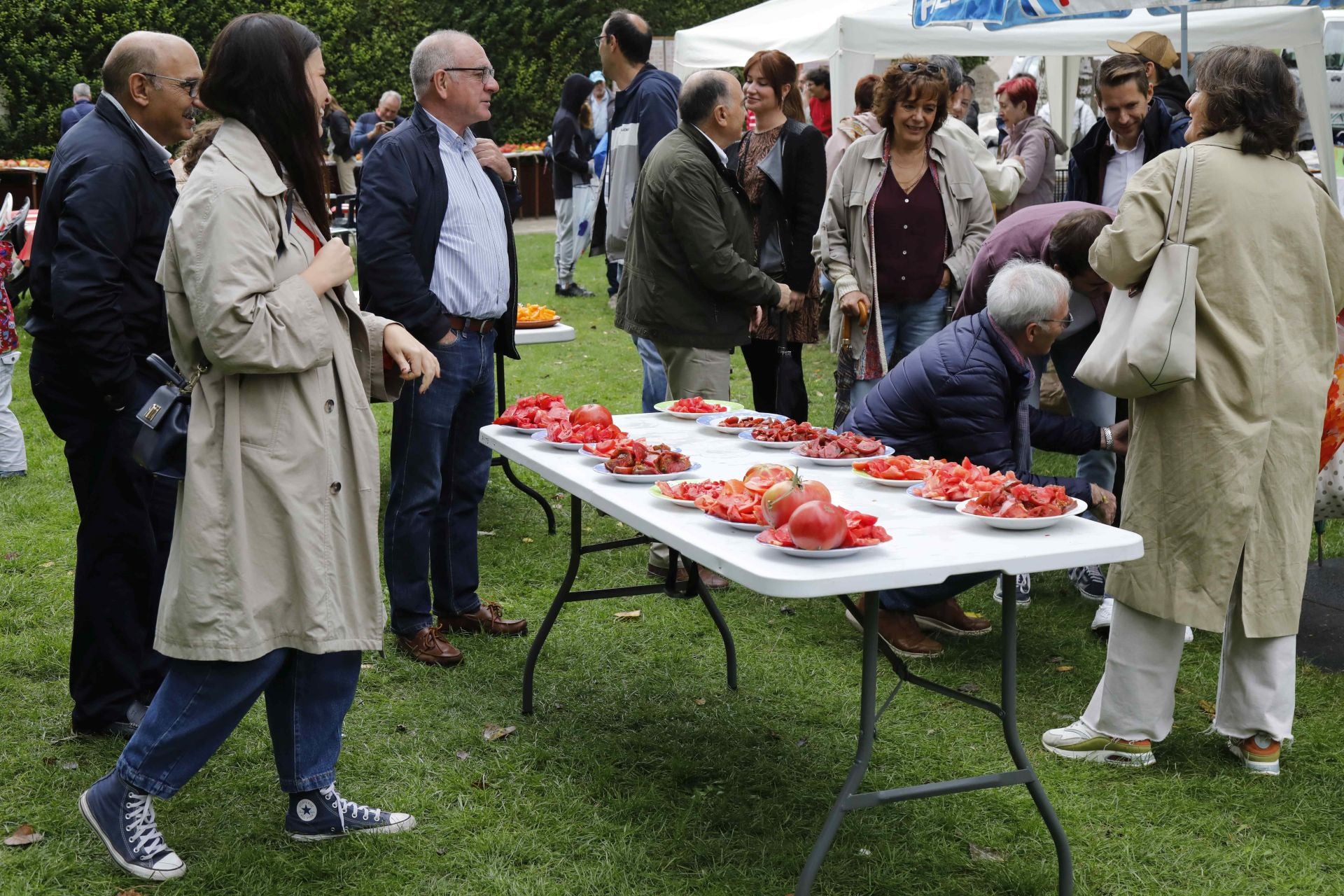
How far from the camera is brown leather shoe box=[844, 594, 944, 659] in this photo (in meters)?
4.75

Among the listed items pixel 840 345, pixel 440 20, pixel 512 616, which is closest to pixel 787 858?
pixel 512 616

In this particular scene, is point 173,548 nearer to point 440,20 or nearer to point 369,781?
point 369,781

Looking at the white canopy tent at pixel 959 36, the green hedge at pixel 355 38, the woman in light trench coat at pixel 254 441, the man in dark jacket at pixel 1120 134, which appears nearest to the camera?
the woman in light trench coat at pixel 254 441

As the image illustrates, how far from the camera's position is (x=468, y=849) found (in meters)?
3.34

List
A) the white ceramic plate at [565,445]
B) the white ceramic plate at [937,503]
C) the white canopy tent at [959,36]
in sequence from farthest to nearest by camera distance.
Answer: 1. the white canopy tent at [959,36]
2. the white ceramic plate at [565,445]
3. the white ceramic plate at [937,503]

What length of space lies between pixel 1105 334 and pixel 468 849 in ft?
7.32

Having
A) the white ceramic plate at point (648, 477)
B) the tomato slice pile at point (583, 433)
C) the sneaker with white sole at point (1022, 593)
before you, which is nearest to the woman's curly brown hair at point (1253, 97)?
the white ceramic plate at point (648, 477)

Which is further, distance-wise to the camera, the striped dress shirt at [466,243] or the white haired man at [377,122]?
the white haired man at [377,122]

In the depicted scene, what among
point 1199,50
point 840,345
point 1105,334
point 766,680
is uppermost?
point 1199,50

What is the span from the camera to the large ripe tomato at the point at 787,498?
112 inches

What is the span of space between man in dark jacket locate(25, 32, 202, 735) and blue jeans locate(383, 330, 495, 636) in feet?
2.71

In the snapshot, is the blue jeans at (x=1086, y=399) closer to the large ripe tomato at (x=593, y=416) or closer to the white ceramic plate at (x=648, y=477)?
the large ripe tomato at (x=593, y=416)

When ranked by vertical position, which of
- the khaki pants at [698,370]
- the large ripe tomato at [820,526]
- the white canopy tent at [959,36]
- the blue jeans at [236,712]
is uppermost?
the white canopy tent at [959,36]

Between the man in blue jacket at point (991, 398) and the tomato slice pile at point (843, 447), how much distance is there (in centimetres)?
52
